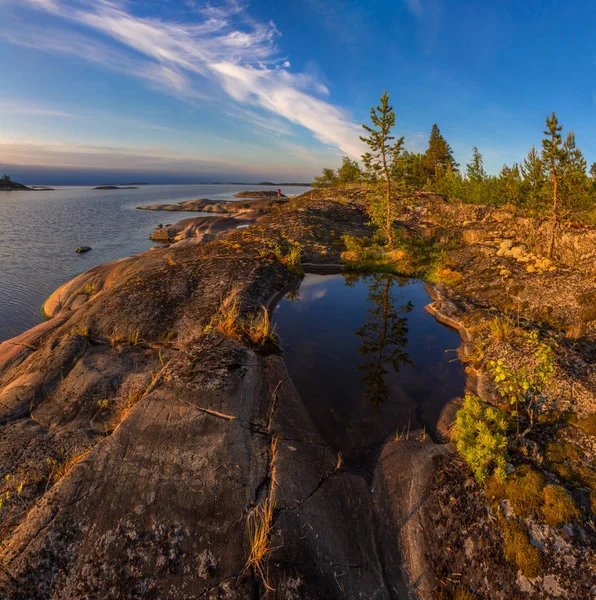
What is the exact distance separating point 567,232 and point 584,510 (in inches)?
782

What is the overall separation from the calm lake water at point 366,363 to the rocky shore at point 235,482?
2.14 feet

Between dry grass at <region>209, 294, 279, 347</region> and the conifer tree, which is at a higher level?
the conifer tree

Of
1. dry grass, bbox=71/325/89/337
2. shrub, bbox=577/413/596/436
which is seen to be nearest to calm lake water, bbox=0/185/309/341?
dry grass, bbox=71/325/89/337

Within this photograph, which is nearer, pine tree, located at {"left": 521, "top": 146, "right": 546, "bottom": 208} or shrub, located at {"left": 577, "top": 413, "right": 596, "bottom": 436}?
shrub, located at {"left": 577, "top": 413, "right": 596, "bottom": 436}

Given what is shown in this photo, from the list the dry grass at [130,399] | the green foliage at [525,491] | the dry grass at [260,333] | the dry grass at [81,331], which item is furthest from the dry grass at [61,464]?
the green foliage at [525,491]

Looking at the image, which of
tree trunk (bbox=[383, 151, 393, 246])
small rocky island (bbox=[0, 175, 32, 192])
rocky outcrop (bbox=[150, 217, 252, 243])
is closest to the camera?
tree trunk (bbox=[383, 151, 393, 246])

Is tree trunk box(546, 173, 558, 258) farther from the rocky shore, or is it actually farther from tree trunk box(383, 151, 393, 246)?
tree trunk box(383, 151, 393, 246)

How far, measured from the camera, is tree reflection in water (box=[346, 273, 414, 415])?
419 inches

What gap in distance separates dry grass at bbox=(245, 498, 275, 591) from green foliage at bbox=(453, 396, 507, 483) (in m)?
4.54

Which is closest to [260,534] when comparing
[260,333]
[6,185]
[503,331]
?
[260,333]

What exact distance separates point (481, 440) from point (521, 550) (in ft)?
6.56

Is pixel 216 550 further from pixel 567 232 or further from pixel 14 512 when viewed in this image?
pixel 567 232

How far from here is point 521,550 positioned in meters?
5.43

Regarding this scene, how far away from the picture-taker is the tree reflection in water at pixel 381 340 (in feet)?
34.9
